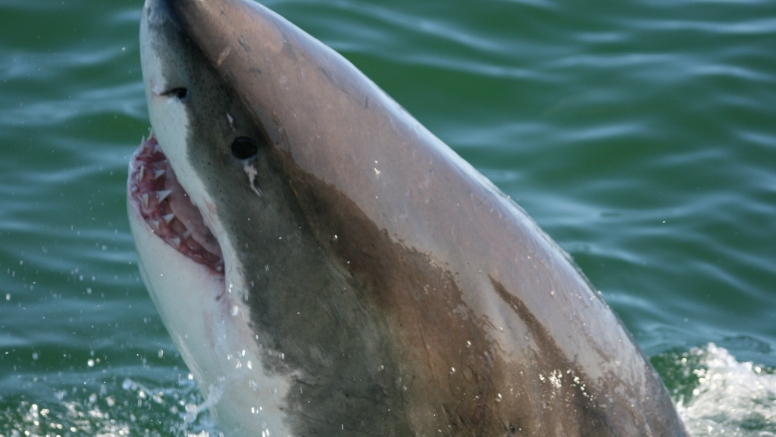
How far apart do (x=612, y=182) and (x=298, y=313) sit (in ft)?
12.9

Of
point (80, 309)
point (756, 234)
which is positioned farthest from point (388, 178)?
point (756, 234)

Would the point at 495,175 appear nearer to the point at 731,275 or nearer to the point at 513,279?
the point at 731,275

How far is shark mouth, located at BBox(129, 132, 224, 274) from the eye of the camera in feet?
6.94

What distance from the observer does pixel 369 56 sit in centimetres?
618

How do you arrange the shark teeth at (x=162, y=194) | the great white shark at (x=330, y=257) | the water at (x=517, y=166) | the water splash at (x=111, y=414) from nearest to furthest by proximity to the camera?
the great white shark at (x=330, y=257) < the shark teeth at (x=162, y=194) < the water splash at (x=111, y=414) < the water at (x=517, y=166)

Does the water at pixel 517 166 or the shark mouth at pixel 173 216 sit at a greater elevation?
the water at pixel 517 166

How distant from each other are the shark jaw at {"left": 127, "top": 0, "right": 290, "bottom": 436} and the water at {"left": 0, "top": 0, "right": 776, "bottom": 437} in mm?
1213

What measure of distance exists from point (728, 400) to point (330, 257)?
9.28 feet

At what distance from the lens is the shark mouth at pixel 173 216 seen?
2115mm

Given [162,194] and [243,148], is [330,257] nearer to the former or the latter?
[243,148]

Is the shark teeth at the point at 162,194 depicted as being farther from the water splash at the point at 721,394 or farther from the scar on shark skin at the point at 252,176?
the water splash at the point at 721,394

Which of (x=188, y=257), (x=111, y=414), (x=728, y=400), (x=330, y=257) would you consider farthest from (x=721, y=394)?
(x=188, y=257)

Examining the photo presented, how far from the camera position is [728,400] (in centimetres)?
422

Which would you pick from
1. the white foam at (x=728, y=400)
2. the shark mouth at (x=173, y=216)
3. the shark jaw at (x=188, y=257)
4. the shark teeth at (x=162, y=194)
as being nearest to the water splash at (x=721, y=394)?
the white foam at (x=728, y=400)
